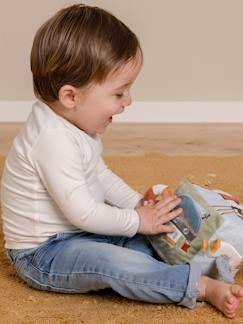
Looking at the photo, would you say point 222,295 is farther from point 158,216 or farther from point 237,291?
point 158,216

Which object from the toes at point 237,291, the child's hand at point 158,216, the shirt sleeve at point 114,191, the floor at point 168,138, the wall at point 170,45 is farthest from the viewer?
the wall at point 170,45

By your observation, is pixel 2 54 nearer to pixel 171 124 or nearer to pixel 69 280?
pixel 171 124

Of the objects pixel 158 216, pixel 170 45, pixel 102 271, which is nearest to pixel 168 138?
pixel 170 45

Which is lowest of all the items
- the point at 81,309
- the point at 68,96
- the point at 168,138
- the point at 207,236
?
the point at 168,138

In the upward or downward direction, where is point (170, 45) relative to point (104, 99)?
downward

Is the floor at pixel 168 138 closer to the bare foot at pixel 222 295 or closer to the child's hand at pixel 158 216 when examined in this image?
the child's hand at pixel 158 216

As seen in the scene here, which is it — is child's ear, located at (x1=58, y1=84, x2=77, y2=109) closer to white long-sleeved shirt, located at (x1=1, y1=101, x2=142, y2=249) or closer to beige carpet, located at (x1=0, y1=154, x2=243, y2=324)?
white long-sleeved shirt, located at (x1=1, y1=101, x2=142, y2=249)

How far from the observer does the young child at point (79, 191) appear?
41.6 inches

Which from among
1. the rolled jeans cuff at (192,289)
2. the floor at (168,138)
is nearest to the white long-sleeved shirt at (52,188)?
the rolled jeans cuff at (192,289)

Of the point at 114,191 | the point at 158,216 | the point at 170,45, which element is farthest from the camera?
the point at 170,45

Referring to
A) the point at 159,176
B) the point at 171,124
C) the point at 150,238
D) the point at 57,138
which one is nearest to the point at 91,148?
the point at 57,138

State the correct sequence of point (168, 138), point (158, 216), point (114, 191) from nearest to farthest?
point (158, 216) → point (114, 191) → point (168, 138)

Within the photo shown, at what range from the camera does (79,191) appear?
1.09 metres

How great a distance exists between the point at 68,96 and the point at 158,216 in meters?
0.24
